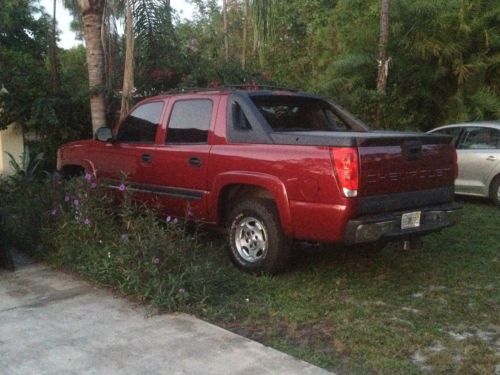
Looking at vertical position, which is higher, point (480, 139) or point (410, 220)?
point (480, 139)

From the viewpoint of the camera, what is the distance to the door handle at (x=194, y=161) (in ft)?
20.8

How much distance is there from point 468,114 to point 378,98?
6.25 feet

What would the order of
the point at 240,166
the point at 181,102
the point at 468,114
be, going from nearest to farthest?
the point at 240,166, the point at 181,102, the point at 468,114

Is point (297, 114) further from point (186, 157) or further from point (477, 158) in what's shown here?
point (477, 158)

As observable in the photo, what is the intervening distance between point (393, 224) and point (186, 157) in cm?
234

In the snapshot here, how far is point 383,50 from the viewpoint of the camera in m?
13.0

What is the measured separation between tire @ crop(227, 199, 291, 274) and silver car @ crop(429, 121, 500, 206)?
16.0 ft

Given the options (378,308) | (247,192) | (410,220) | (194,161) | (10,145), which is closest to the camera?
(378,308)

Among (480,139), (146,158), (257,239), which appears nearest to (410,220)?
(257,239)

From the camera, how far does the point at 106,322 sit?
15.8 feet

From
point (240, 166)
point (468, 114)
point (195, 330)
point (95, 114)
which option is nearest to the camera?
point (195, 330)

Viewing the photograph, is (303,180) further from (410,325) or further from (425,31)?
(425,31)

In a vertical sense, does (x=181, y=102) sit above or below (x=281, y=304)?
above

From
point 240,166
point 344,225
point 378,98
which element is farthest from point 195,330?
point 378,98
